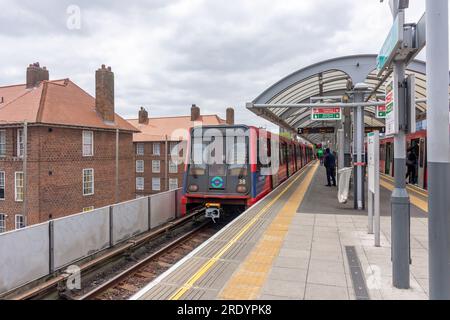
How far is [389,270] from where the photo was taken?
14.5 ft

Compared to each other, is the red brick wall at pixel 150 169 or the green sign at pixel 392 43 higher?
the green sign at pixel 392 43

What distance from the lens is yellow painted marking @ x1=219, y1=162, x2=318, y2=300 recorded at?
3.75 metres

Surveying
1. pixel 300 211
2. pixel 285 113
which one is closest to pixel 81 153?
pixel 285 113

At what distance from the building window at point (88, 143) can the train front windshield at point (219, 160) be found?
1349 centimetres

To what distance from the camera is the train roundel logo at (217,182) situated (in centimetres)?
A: 952

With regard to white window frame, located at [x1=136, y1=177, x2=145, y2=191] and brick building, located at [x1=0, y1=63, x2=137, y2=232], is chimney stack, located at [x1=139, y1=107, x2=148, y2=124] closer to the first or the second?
white window frame, located at [x1=136, y1=177, x2=145, y2=191]

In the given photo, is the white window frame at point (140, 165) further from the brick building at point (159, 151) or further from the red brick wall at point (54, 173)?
the red brick wall at point (54, 173)

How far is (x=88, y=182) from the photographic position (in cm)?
2102

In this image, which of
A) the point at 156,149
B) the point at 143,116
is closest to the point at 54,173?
the point at 156,149

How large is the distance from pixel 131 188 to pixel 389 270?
76.4 ft

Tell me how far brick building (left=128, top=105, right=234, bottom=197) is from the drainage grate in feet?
102

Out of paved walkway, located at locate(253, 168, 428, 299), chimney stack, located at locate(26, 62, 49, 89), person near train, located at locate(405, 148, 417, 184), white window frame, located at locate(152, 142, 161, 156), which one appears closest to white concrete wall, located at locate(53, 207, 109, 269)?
paved walkway, located at locate(253, 168, 428, 299)

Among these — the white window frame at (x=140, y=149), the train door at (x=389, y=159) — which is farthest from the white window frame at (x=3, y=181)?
the train door at (x=389, y=159)
